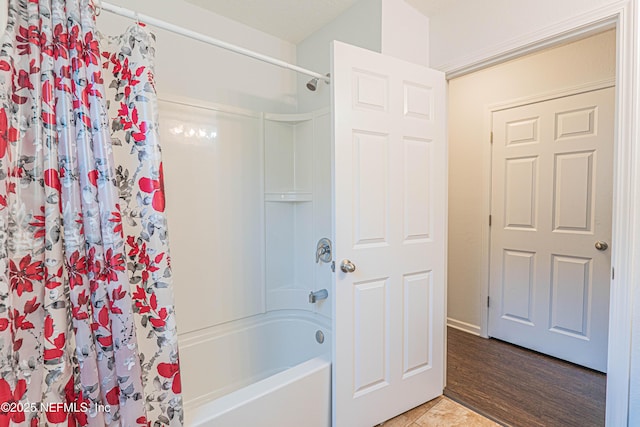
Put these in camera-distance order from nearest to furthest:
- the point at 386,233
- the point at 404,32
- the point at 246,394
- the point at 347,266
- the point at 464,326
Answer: the point at 246,394 → the point at 347,266 → the point at 386,233 → the point at 404,32 → the point at 464,326

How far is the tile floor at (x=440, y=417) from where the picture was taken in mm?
1673

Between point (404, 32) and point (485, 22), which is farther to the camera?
point (404, 32)

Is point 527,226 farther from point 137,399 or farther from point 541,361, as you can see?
point 137,399

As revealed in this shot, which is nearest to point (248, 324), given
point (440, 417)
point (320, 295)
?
point (320, 295)

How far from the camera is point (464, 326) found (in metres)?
2.92

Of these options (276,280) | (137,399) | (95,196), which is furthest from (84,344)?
(276,280)

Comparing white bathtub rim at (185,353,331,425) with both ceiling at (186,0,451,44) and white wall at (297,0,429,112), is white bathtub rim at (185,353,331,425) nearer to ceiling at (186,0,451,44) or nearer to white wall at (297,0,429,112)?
white wall at (297,0,429,112)

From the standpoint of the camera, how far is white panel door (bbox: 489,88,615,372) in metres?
2.16

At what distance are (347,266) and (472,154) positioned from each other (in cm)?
205

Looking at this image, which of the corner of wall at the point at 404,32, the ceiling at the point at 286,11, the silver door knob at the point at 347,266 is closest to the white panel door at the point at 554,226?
the corner of wall at the point at 404,32

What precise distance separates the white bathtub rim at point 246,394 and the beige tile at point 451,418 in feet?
2.39

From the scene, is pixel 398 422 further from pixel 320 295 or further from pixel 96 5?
pixel 96 5

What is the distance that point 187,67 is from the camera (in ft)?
6.31

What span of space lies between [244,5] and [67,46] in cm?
128
